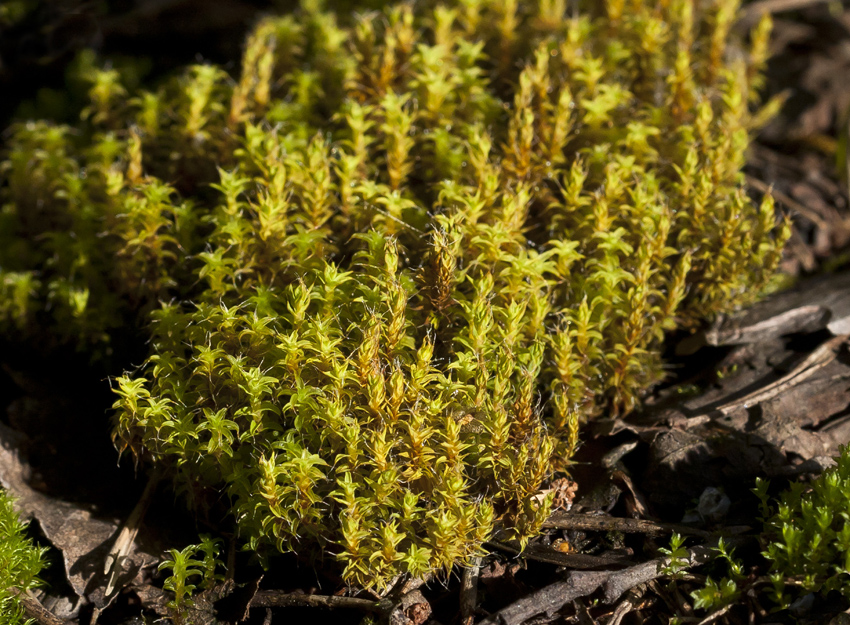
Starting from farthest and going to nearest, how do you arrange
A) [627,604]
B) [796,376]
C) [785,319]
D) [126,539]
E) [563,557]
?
[785,319]
[796,376]
[126,539]
[563,557]
[627,604]

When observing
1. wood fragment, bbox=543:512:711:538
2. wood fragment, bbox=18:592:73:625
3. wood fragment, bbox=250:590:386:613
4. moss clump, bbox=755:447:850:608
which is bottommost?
wood fragment, bbox=18:592:73:625

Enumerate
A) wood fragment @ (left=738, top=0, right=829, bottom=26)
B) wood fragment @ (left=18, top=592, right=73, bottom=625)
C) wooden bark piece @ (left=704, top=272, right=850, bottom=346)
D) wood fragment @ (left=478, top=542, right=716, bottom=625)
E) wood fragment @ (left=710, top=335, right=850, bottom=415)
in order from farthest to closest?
wood fragment @ (left=738, top=0, right=829, bottom=26) → wooden bark piece @ (left=704, top=272, right=850, bottom=346) → wood fragment @ (left=710, top=335, right=850, bottom=415) → wood fragment @ (left=18, top=592, right=73, bottom=625) → wood fragment @ (left=478, top=542, right=716, bottom=625)

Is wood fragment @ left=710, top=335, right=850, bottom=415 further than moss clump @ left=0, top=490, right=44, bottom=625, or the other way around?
wood fragment @ left=710, top=335, right=850, bottom=415

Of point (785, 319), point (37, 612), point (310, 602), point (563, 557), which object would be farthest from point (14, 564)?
point (785, 319)

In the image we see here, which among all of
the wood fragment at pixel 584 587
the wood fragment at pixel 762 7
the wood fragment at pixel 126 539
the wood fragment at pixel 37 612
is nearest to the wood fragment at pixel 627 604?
the wood fragment at pixel 584 587

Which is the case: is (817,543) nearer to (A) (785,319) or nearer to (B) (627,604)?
(B) (627,604)

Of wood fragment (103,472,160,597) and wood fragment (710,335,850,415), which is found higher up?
wood fragment (710,335,850,415)

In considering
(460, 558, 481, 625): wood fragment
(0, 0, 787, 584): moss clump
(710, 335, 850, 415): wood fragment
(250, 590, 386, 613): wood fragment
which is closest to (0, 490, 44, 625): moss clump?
(0, 0, 787, 584): moss clump

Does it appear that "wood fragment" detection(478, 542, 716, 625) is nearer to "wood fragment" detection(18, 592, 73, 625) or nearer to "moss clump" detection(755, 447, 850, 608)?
"moss clump" detection(755, 447, 850, 608)
